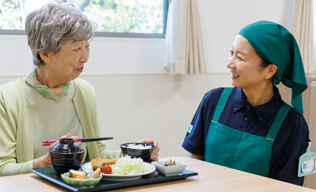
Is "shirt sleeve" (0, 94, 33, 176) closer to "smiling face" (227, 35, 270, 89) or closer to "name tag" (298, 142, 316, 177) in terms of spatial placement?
"smiling face" (227, 35, 270, 89)

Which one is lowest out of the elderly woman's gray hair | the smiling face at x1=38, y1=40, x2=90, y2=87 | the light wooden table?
the light wooden table

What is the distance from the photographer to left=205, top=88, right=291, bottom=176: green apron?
5.66 feet

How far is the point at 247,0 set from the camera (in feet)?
13.2

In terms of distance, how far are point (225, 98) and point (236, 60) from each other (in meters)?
0.22

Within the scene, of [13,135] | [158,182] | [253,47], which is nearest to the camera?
[158,182]

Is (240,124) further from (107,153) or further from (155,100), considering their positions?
(155,100)

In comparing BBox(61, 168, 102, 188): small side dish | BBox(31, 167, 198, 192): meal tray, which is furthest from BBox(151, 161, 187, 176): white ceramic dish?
BBox(61, 168, 102, 188): small side dish

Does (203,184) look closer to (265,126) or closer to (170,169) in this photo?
(170,169)

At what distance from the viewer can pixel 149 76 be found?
3.50 metres

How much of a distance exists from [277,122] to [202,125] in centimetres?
39

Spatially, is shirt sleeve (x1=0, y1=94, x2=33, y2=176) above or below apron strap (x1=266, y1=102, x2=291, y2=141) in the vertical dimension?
below

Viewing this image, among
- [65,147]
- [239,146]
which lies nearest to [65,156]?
[65,147]

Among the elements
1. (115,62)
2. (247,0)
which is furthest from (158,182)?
(247,0)

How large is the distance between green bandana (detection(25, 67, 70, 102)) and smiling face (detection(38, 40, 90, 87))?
0.13 ft
